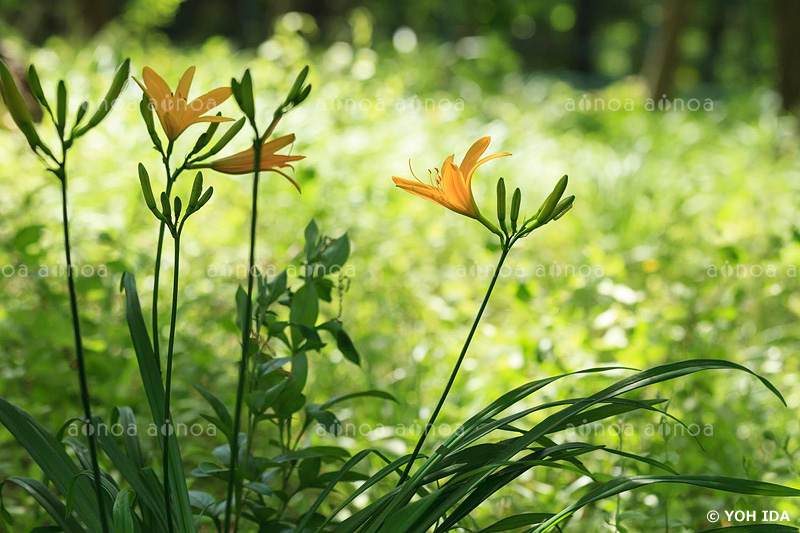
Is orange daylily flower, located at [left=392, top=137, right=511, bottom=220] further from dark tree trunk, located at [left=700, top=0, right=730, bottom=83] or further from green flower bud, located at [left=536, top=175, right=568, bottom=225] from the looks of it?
dark tree trunk, located at [left=700, top=0, right=730, bottom=83]

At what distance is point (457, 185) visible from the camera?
3.50 ft

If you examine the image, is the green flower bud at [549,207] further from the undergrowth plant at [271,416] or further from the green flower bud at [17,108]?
the green flower bud at [17,108]

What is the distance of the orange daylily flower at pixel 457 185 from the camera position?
1060 mm

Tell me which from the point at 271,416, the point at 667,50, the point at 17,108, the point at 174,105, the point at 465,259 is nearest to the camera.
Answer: the point at 17,108

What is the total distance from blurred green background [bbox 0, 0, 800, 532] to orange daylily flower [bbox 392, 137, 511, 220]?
724 millimetres

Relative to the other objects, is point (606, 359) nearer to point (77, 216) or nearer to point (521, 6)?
point (77, 216)

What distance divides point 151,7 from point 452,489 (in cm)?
724

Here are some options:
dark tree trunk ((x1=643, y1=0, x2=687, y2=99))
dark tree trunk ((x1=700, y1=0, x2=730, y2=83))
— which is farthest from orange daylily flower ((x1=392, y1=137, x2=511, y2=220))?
dark tree trunk ((x1=700, y1=0, x2=730, y2=83))

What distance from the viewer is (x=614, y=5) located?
726 inches

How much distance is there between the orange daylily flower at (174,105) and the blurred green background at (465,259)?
90cm

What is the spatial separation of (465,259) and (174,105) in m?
2.42

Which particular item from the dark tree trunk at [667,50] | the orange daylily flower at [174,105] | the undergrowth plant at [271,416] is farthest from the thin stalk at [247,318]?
the dark tree trunk at [667,50]

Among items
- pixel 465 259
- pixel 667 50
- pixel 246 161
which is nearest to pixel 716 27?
pixel 667 50

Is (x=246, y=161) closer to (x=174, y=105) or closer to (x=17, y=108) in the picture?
(x=174, y=105)
